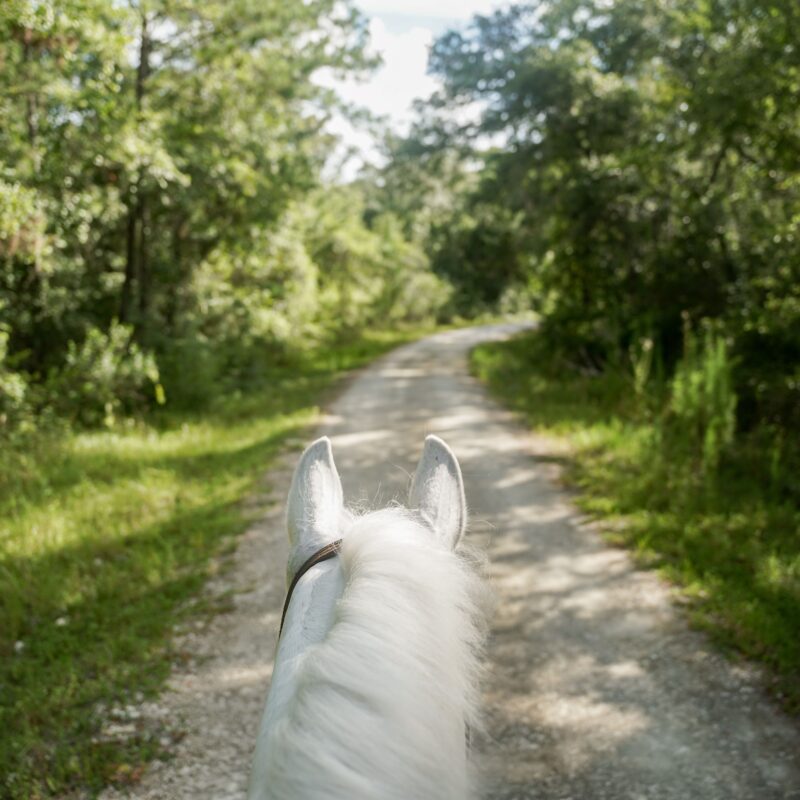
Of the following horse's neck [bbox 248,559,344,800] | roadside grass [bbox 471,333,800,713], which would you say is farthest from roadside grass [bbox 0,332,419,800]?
roadside grass [bbox 471,333,800,713]

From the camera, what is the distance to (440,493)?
63.5 inches

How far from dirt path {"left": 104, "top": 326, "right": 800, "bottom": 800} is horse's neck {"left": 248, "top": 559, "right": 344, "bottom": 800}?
24.4 inches

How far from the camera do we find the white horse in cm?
87

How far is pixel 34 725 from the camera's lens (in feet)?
10.7

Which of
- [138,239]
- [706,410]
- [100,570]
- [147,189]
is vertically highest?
[147,189]

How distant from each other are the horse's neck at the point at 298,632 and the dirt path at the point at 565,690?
24.4 inches

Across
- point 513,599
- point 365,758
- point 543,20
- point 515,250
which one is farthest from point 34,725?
point 515,250

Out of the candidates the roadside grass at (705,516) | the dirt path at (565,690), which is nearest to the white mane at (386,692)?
the dirt path at (565,690)

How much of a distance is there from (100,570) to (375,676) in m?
4.66

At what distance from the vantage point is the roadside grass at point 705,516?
4.05 meters

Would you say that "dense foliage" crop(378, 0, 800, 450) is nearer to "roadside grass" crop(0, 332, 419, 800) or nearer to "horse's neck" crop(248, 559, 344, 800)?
"roadside grass" crop(0, 332, 419, 800)

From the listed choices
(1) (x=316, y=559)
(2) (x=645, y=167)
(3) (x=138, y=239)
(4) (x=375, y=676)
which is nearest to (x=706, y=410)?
(2) (x=645, y=167)

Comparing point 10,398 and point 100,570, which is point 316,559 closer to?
point 100,570

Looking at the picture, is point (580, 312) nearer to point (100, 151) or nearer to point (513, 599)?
point (100, 151)
